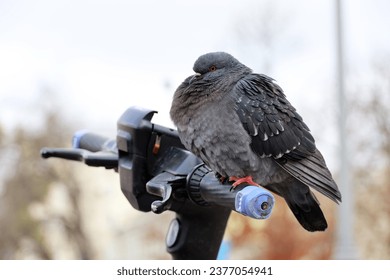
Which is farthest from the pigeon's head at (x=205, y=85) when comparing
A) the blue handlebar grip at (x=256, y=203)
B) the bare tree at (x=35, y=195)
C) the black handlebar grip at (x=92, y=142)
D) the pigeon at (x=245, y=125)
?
the bare tree at (x=35, y=195)

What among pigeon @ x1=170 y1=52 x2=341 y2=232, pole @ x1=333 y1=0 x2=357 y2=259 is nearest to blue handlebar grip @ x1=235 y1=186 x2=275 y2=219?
pigeon @ x1=170 y1=52 x2=341 y2=232

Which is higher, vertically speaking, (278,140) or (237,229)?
(278,140)

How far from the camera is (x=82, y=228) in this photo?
15742 millimetres

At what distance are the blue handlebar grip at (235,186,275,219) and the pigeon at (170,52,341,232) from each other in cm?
61

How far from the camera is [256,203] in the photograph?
1.88 metres

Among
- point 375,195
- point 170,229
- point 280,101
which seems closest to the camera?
point 170,229

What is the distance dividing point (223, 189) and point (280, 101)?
0.61 m

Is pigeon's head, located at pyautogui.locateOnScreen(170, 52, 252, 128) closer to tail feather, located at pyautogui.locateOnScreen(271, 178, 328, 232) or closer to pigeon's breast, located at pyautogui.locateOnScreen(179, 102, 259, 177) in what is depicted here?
pigeon's breast, located at pyautogui.locateOnScreen(179, 102, 259, 177)

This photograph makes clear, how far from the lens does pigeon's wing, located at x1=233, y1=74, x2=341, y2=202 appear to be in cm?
258

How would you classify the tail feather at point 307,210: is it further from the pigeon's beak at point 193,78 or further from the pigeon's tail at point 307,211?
the pigeon's beak at point 193,78

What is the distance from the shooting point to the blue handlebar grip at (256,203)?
188 centimetres

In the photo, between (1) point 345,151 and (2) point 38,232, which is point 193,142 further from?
(2) point 38,232
